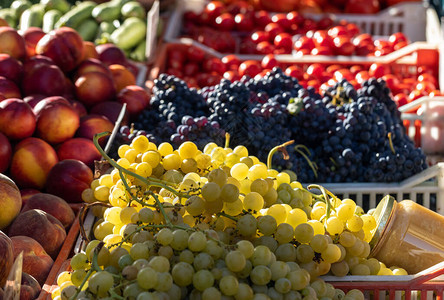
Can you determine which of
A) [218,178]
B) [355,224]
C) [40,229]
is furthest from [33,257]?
[355,224]

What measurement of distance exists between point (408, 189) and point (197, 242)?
3.89 feet

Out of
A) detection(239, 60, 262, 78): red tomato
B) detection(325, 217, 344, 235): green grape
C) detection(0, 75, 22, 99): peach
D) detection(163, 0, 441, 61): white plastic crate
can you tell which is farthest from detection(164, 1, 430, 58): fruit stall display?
detection(325, 217, 344, 235): green grape

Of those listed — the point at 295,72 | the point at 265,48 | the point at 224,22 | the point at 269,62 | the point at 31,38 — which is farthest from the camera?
the point at 224,22

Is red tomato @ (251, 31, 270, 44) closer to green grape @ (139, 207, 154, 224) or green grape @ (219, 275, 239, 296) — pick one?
green grape @ (139, 207, 154, 224)

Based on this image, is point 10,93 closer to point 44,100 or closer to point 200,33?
point 44,100

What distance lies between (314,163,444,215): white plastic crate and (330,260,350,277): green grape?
2.26ft

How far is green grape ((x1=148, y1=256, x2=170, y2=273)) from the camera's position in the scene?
37.0 inches

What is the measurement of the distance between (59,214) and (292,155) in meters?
0.80

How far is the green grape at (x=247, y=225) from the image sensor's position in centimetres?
109

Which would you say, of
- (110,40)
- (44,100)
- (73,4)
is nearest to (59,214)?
(44,100)

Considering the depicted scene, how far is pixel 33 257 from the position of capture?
53.4 inches

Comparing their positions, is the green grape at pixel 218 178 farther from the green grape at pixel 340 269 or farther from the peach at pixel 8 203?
the peach at pixel 8 203

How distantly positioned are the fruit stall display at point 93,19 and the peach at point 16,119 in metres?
1.59

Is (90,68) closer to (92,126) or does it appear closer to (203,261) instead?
(92,126)
